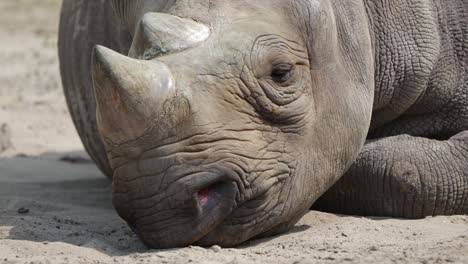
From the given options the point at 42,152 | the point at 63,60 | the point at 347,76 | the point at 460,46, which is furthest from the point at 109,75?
the point at 42,152

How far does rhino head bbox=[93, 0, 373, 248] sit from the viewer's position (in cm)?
505

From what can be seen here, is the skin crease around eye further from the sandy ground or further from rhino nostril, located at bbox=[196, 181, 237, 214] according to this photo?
the sandy ground

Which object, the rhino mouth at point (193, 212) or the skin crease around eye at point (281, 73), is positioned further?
the skin crease around eye at point (281, 73)

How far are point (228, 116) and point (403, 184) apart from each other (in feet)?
4.70

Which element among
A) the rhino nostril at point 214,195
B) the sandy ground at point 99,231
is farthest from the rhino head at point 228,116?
the sandy ground at point 99,231

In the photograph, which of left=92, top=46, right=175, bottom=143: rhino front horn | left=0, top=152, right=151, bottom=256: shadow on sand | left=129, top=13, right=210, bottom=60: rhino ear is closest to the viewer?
left=92, top=46, right=175, bottom=143: rhino front horn

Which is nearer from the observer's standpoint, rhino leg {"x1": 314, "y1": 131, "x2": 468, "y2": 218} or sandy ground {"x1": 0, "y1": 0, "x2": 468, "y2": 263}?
sandy ground {"x1": 0, "y1": 0, "x2": 468, "y2": 263}

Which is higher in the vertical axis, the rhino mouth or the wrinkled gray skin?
the wrinkled gray skin

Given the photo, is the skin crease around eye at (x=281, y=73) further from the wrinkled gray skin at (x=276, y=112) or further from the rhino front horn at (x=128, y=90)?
the rhino front horn at (x=128, y=90)

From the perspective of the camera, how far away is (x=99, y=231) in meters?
5.97

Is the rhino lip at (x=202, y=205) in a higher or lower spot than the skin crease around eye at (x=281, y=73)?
lower

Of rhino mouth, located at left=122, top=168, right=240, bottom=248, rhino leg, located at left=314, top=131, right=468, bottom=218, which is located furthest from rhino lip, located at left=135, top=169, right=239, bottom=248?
rhino leg, located at left=314, top=131, right=468, bottom=218

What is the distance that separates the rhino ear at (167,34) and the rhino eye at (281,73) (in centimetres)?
39

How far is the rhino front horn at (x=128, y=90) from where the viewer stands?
194 inches
